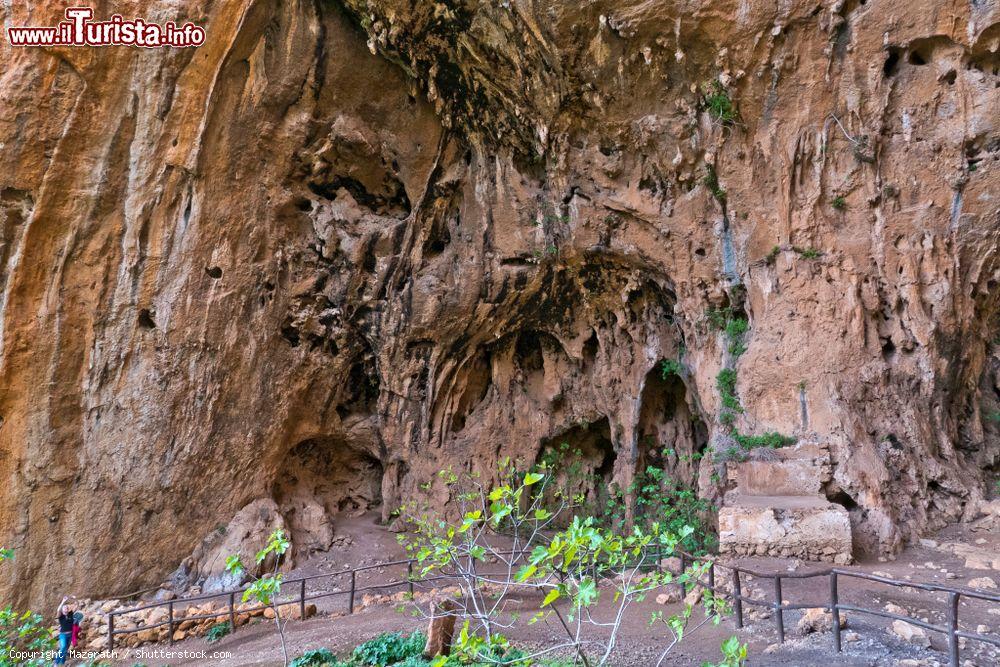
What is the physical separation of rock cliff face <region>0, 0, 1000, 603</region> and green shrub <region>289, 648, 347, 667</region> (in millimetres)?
5194

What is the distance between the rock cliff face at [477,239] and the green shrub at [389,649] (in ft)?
16.9

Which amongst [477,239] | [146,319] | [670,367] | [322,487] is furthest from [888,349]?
[146,319]

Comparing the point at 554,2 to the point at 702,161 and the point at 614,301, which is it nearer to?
the point at 702,161

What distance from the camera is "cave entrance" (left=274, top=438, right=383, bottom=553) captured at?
10859 millimetres

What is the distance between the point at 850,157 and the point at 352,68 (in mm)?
8397

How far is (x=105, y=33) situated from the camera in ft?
26.3

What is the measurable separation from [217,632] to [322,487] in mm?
4851

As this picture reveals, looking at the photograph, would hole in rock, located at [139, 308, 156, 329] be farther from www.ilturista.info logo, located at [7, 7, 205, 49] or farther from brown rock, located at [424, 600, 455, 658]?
brown rock, located at [424, 600, 455, 658]

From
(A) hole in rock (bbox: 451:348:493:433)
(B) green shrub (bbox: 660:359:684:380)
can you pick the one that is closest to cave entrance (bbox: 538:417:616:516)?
(A) hole in rock (bbox: 451:348:493:433)

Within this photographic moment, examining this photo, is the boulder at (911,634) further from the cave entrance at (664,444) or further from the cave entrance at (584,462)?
the cave entrance at (584,462)

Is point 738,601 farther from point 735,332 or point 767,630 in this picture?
point 735,332

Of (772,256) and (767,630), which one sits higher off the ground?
(772,256)

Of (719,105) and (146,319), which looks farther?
(146,319)

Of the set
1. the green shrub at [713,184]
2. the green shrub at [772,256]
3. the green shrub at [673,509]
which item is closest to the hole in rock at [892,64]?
the green shrub at [713,184]
